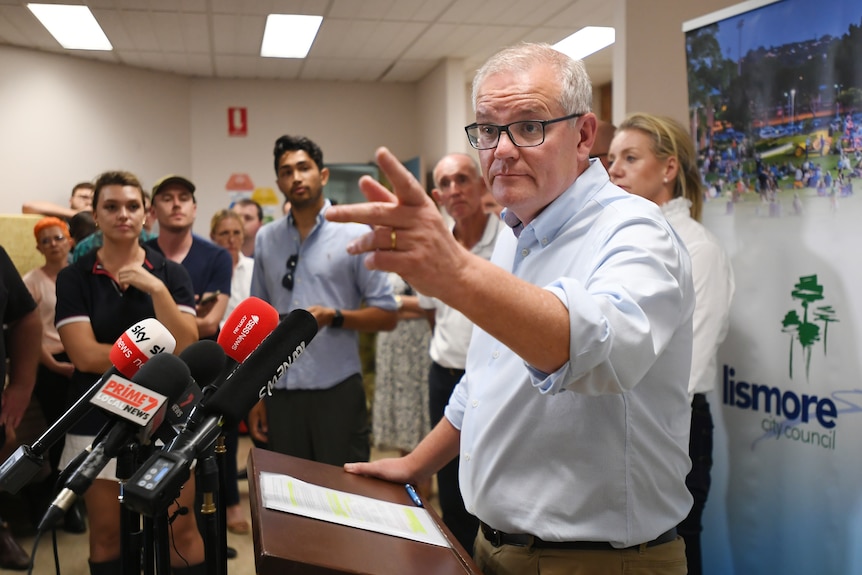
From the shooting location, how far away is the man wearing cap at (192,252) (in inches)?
125

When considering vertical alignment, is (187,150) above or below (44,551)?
above

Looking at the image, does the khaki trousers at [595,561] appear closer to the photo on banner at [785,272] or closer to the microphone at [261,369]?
the microphone at [261,369]

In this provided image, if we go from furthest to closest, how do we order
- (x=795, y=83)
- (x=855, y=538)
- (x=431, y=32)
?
1. (x=431, y=32)
2. (x=795, y=83)
3. (x=855, y=538)

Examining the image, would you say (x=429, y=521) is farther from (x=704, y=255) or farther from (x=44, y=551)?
(x=44, y=551)

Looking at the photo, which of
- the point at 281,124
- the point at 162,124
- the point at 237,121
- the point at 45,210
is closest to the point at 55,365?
the point at 45,210

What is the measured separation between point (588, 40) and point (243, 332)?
6.21 meters

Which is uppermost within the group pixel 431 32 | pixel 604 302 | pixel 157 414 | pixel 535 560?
pixel 431 32

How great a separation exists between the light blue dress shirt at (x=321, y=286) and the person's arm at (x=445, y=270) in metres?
2.08

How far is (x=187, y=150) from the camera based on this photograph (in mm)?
8219

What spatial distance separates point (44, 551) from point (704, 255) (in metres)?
3.33

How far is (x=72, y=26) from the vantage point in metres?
6.05

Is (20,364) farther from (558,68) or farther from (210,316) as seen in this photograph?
(558,68)

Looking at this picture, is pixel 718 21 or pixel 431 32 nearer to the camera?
pixel 718 21

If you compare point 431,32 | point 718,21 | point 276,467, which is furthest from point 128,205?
point 431,32
